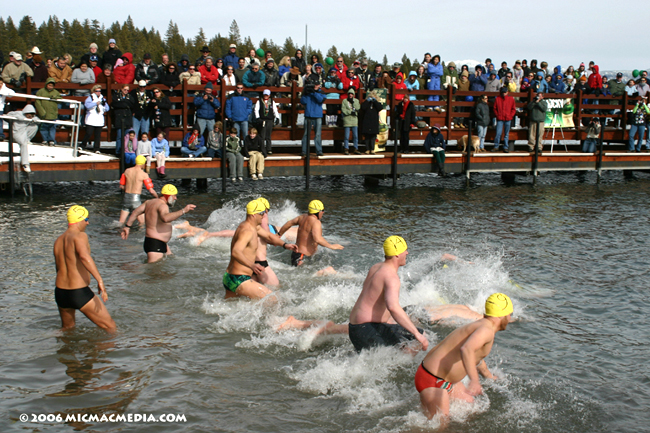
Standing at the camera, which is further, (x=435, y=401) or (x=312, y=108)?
(x=312, y=108)

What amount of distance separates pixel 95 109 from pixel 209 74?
3689mm

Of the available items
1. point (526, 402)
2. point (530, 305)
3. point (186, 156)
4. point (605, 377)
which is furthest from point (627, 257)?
point (186, 156)

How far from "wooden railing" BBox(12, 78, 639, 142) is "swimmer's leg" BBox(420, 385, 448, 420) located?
1379cm

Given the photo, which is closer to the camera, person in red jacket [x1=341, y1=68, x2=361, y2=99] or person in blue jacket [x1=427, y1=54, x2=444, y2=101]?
person in red jacket [x1=341, y1=68, x2=361, y2=99]

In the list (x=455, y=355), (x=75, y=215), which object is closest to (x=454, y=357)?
(x=455, y=355)

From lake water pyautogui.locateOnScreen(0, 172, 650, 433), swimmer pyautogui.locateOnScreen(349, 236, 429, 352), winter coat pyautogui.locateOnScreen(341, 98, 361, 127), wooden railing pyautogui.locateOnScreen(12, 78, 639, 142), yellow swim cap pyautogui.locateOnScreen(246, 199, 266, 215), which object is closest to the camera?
lake water pyautogui.locateOnScreen(0, 172, 650, 433)

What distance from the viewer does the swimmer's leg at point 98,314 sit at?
286 inches

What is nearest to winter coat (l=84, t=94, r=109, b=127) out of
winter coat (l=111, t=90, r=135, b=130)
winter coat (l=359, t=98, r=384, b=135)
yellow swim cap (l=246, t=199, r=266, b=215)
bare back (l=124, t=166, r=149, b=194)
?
winter coat (l=111, t=90, r=135, b=130)

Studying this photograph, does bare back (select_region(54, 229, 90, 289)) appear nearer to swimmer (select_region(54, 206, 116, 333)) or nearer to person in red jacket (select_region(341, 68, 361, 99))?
swimmer (select_region(54, 206, 116, 333))

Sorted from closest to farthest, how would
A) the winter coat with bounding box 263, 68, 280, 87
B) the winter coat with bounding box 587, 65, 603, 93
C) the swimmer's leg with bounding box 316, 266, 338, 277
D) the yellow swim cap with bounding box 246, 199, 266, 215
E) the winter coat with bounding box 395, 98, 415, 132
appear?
the yellow swim cap with bounding box 246, 199, 266, 215 < the swimmer's leg with bounding box 316, 266, 338, 277 < the winter coat with bounding box 263, 68, 280, 87 < the winter coat with bounding box 395, 98, 415, 132 < the winter coat with bounding box 587, 65, 603, 93

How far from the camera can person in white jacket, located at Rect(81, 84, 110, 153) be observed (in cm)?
1688

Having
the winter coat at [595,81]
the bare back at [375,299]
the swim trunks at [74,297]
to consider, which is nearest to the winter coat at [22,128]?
the swim trunks at [74,297]

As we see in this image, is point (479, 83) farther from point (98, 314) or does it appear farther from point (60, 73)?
point (98, 314)

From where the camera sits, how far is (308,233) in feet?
34.9
